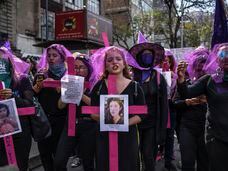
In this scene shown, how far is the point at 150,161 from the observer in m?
5.35

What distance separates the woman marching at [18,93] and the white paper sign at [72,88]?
41 centimetres

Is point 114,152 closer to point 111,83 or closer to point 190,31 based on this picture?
point 111,83

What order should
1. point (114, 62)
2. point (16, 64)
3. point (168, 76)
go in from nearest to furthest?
point (114, 62), point (16, 64), point (168, 76)

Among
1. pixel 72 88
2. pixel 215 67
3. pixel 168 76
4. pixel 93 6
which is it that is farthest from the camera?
pixel 93 6

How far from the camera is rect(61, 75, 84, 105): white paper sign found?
185 inches

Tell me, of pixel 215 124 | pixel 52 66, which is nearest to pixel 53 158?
pixel 52 66

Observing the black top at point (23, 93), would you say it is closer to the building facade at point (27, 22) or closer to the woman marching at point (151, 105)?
the woman marching at point (151, 105)

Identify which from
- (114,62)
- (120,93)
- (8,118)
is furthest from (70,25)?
(120,93)

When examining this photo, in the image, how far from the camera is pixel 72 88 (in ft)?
15.6

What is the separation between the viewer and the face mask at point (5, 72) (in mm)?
4391

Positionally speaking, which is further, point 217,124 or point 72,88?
point 72,88

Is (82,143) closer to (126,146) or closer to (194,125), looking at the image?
(126,146)

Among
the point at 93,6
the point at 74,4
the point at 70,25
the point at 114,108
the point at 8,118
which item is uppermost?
the point at 93,6

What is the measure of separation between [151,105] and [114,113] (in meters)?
1.52
